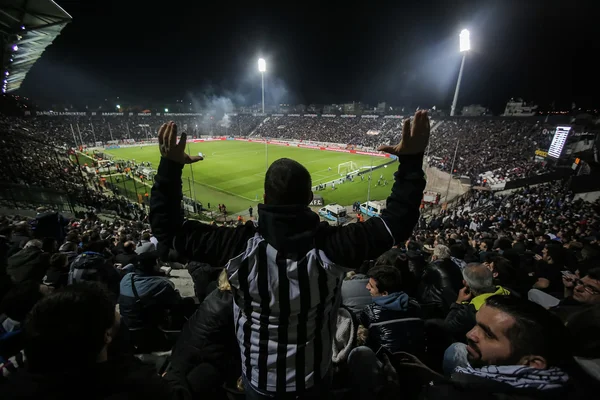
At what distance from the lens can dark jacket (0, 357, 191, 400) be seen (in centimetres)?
128

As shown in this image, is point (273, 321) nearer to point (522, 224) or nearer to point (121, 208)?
point (522, 224)

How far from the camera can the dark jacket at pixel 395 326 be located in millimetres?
2699

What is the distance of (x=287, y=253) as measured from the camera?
1747 millimetres

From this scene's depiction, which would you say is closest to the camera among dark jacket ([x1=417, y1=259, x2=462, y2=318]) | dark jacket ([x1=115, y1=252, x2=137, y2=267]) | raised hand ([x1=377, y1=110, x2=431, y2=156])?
raised hand ([x1=377, y1=110, x2=431, y2=156])

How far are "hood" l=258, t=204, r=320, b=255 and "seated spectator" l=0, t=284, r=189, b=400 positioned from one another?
1008 mm

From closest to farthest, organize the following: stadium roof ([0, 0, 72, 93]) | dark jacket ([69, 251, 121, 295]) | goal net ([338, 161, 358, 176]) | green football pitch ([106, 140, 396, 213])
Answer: dark jacket ([69, 251, 121, 295]) < stadium roof ([0, 0, 72, 93]) < green football pitch ([106, 140, 396, 213]) < goal net ([338, 161, 358, 176])

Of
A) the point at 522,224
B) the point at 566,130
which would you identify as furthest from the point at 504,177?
the point at 522,224

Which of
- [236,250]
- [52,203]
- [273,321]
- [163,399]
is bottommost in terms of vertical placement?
[52,203]

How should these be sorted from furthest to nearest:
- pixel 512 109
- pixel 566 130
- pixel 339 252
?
pixel 512 109, pixel 566 130, pixel 339 252

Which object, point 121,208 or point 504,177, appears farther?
point 504,177

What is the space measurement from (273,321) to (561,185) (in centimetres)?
3320

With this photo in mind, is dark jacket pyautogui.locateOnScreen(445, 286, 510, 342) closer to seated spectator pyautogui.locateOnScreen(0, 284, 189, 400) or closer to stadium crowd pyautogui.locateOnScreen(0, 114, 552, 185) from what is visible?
seated spectator pyautogui.locateOnScreen(0, 284, 189, 400)

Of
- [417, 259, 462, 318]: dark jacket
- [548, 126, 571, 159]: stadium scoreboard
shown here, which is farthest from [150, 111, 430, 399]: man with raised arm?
[548, 126, 571, 159]: stadium scoreboard

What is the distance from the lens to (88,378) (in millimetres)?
1378
